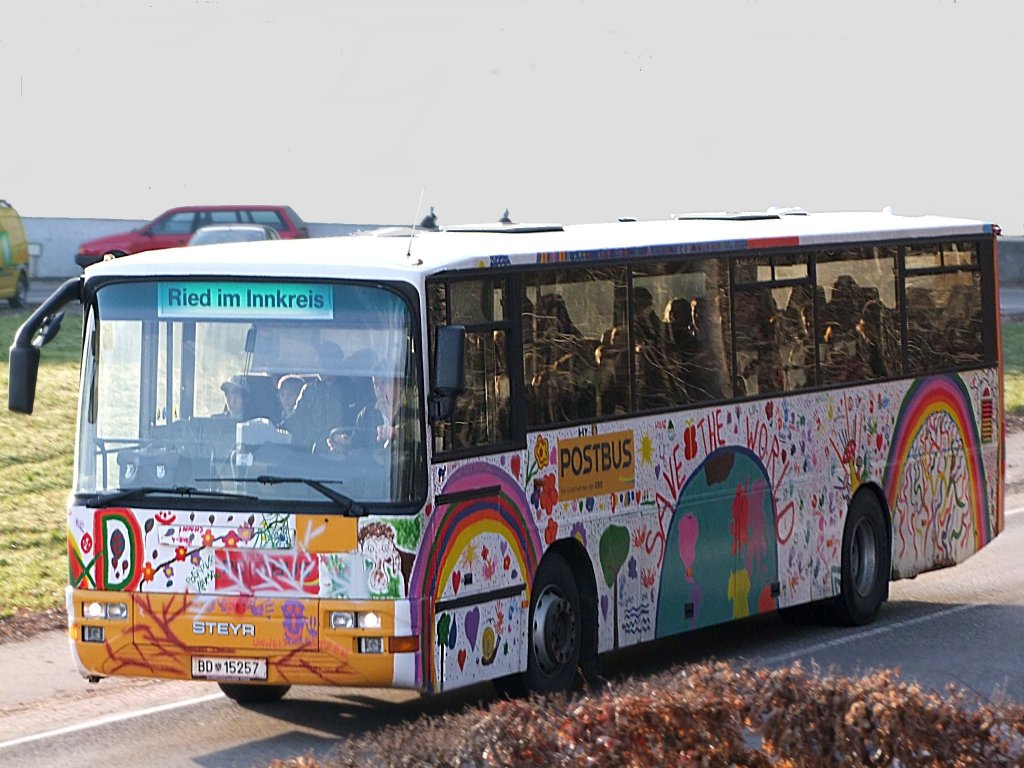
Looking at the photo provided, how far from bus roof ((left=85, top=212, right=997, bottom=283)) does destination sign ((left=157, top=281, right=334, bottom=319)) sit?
0.22 feet

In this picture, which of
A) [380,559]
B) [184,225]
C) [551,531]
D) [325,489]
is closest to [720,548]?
[551,531]

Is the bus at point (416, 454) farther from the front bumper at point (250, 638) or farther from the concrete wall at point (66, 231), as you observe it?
the concrete wall at point (66, 231)

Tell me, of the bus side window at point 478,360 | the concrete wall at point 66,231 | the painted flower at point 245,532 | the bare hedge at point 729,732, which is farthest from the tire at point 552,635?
the concrete wall at point 66,231

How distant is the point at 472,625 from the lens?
11.3m

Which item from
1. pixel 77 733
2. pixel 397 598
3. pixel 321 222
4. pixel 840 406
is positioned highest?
pixel 321 222

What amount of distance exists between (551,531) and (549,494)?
20 centimetres

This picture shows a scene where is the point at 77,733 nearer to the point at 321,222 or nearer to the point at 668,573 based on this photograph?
the point at 668,573

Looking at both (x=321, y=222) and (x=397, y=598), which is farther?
(x=321, y=222)

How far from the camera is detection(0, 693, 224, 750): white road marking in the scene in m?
11.6

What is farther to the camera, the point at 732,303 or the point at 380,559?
the point at 732,303

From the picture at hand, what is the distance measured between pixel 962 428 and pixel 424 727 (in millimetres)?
10264

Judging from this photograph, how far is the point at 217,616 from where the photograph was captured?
1102 centimetres

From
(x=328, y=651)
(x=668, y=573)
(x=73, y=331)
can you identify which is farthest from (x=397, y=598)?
(x=73, y=331)

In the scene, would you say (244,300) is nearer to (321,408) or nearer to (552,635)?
(321,408)
